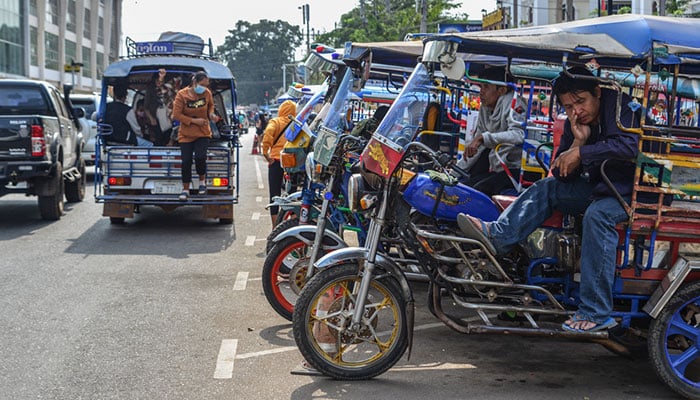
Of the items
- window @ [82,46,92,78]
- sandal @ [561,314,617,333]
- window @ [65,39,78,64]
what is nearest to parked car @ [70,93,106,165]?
sandal @ [561,314,617,333]

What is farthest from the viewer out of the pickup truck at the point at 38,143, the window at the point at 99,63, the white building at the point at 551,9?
the window at the point at 99,63

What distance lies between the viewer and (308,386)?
5.63m

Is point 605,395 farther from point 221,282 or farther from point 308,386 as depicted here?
point 221,282

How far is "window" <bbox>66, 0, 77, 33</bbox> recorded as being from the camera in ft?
196

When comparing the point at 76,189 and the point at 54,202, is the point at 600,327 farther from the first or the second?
the point at 76,189

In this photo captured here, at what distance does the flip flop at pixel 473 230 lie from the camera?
18.7 ft

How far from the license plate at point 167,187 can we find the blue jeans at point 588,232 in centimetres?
753

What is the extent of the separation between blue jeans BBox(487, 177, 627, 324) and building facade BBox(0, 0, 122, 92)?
35940 millimetres

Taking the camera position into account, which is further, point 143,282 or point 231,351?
point 143,282

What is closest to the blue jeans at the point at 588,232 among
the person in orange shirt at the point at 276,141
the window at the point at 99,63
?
the person in orange shirt at the point at 276,141

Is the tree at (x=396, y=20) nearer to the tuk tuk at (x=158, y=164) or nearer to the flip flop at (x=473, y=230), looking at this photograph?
the tuk tuk at (x=158, y=164)

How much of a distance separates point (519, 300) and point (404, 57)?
3.97 metres

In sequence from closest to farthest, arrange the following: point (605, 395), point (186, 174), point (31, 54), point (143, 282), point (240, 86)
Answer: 1. point (605, 395)
2. point (143, 282)
3. point (186, 174)
4. point (31, 54)
5. point (240, 86)

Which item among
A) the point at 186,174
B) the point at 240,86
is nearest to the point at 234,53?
the point at 240,86
